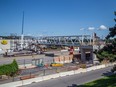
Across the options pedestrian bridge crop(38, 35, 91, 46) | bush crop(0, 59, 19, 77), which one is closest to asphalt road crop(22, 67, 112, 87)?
bush crop(0, 59, 19, 77)

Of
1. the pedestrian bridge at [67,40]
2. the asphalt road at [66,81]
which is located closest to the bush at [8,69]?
the asphalt road at [66,81]

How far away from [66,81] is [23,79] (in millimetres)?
7196

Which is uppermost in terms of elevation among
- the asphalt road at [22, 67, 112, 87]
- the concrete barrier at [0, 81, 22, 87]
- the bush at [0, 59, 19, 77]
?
the bush at [0, 59, 19, 77]

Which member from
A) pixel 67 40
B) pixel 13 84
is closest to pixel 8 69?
pixel 13 84

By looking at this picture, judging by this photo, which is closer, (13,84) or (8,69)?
(13,84)

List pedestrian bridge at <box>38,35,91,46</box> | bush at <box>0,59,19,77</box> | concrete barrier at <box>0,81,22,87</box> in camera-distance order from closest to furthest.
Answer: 1. concrete barrier at <box>0,81,22,87</box>
2. bush at <box>0,59,19,77</box>
3. pedestrian bridge at <box>38,35,91,46</box>

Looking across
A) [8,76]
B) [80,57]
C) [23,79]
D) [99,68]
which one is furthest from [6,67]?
[80,57]

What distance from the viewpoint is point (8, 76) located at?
131 feet

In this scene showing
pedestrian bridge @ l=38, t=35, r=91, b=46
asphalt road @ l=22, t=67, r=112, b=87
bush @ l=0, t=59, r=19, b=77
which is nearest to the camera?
asphalt road @ l=22, t=67, r=112, b=87

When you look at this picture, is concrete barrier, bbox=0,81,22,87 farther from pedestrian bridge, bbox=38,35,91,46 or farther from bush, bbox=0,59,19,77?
pedestrian bridge, bbox=38,35,91,46

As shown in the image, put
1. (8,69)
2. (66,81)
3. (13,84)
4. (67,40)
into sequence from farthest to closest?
(67,40), (8,69), (66,81), (13,84)

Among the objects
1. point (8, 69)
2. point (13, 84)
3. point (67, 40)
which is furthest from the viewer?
point (67, 40)

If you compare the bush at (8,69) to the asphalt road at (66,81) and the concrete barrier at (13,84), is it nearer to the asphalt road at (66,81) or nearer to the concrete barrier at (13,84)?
the concrete barrier at (13,84)

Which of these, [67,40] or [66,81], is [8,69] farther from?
[67,40]
